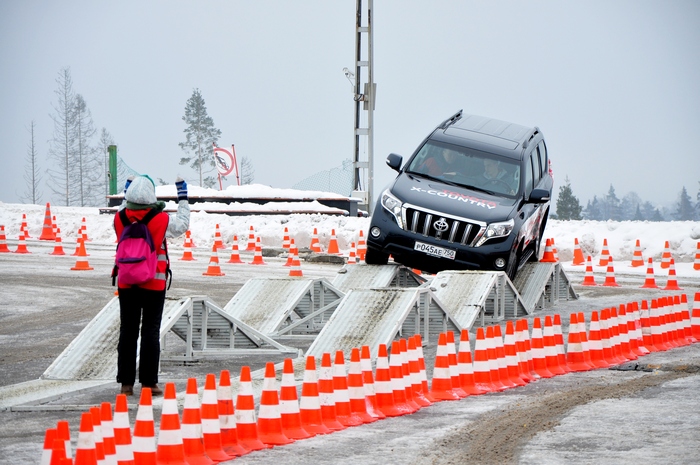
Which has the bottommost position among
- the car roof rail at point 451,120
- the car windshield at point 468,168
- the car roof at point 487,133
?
the car windshield at point 468,168

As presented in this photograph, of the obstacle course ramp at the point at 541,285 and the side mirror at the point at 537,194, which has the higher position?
the side mirror at the point at 537,194

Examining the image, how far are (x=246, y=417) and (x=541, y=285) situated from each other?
10.1m

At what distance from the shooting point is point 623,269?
92.6ft

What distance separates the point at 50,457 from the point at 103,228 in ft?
107

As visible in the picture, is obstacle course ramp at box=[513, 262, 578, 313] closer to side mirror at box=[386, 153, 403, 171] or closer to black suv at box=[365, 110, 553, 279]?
black suv at box=[365, 110, 553, 279]

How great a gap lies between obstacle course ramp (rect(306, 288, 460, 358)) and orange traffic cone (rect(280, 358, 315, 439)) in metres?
3.48

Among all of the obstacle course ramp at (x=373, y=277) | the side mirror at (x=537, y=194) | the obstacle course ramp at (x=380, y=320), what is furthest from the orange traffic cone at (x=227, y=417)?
the side mirror at (x=537, y=194)

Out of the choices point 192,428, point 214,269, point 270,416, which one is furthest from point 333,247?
A: point 192,428

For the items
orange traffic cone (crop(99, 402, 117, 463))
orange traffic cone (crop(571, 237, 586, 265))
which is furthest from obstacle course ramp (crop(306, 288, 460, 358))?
orange traffic cone (crop(571, 237, 586, 265))

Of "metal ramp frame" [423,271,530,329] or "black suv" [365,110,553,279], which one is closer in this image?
"metal ramp frame" [423,271,530,329]

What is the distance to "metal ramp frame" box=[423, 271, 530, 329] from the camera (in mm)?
13883

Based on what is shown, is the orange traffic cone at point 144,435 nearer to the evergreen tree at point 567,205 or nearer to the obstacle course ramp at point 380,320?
the obstacle course ramp at point 380,320

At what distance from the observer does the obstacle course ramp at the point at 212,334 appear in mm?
11633

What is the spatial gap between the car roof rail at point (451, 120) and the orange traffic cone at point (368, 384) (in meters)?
9.29
